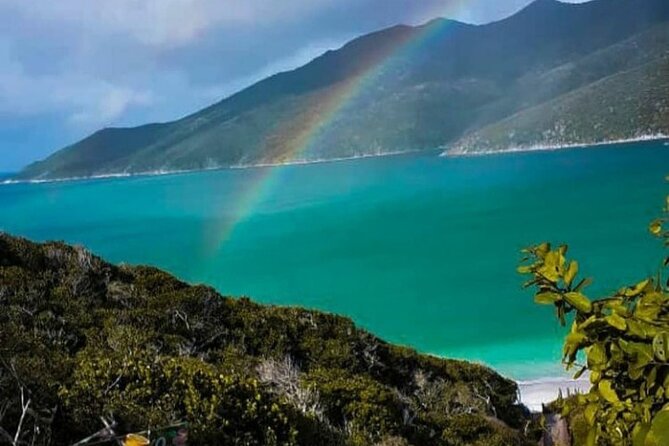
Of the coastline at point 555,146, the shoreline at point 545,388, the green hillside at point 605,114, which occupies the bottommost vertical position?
the coastline at point 555,146

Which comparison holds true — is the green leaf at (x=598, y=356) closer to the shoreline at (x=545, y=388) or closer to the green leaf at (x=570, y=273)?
the green leaf at (x=570, y=273)

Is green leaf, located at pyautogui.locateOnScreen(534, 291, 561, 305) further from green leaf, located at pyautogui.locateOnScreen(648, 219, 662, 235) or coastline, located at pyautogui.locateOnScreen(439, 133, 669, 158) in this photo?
coastline, located at pyautogui.locateOnScreen(439, 133, 669, 158)

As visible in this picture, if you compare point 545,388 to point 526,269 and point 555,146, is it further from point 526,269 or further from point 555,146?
point 555,146

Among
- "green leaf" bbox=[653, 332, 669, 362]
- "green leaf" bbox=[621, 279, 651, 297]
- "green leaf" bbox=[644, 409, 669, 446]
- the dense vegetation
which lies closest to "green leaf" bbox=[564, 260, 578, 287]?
the dense vegetation

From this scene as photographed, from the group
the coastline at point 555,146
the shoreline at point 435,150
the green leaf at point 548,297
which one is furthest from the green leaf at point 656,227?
the coastline at point 555,146

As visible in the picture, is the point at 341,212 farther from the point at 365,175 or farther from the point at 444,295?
the point at 365,175

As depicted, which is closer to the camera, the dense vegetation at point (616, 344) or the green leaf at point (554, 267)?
Result: the dense vegetation at point (616, 344)

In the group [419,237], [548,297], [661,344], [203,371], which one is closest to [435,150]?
[419,237]
